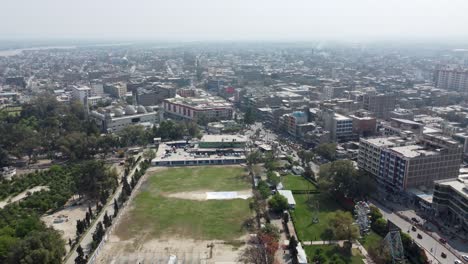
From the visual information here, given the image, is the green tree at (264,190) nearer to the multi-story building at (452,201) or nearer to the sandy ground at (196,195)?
the sandy ground at (196,195)

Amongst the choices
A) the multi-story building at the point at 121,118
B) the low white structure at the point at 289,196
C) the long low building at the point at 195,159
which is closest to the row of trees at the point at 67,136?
the multi-story building at the point at 121,118

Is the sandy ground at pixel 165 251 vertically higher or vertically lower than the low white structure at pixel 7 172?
lower

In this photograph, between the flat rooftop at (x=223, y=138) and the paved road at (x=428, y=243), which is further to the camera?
the flat rooftop at (x=223, y=138)

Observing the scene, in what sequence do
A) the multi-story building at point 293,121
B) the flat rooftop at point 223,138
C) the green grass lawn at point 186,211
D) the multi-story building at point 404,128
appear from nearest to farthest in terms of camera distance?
the green grass lawn at point 186,211
the multi-story building at point 404,128
the flat rooftop at point 223,138
the multi-story building at point 293,121

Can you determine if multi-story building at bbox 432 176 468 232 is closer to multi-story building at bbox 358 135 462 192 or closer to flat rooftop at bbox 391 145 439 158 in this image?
multi-story building at bbox 358 135 462 192

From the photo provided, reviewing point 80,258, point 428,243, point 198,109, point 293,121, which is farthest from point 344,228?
point 198,109

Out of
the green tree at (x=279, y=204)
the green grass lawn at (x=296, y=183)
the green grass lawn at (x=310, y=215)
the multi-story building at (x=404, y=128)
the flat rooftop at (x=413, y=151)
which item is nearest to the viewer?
the green grass lawn at (x=310, y=215)

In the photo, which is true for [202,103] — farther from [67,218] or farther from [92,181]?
[67,218]
